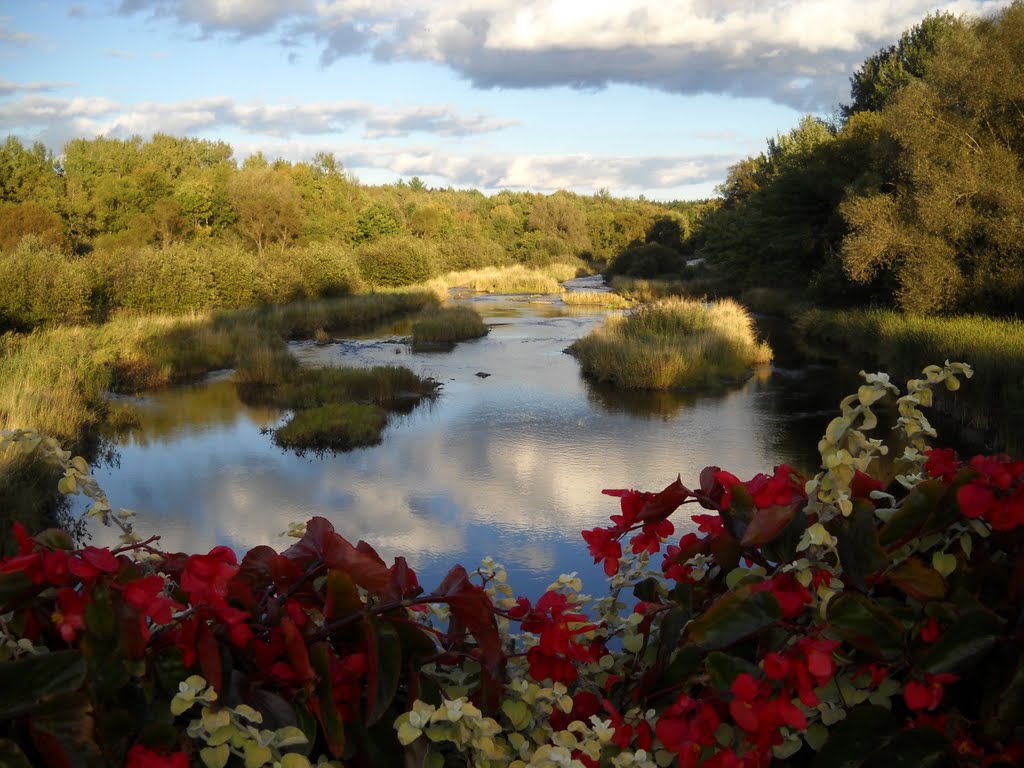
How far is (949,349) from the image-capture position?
13336 mm

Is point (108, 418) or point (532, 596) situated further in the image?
point (108, 418)

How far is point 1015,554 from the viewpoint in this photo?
1372 millimetres

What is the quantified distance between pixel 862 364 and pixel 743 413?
5.63 m

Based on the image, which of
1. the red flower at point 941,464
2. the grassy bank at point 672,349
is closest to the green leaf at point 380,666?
the red flower at point 941,464

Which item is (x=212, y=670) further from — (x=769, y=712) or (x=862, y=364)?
(x=862, y=364)

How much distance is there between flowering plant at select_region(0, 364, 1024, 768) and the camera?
1150 millimetres

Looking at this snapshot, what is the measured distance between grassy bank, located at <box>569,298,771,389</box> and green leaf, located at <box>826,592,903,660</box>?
1418 centimetres

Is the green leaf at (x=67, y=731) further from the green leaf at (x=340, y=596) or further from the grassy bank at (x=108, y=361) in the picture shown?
the grassy bank at (x=108, y=361)

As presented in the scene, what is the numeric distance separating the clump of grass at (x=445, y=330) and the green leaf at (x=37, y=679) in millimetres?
19187

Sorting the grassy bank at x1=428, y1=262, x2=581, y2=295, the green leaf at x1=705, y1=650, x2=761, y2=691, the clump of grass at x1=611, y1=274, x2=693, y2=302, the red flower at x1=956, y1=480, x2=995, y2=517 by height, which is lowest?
the clump of grass at x1=611, y1=274, x2=693, y2=302

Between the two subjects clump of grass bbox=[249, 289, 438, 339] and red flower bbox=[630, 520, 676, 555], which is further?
clump of grass bbox=[249, 289, 438, 339]

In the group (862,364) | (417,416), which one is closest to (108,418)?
(417,416)

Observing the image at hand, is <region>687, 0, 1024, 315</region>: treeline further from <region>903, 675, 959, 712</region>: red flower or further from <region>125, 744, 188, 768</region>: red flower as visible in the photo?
<region>125, 744, 188, 768</region>: red flower

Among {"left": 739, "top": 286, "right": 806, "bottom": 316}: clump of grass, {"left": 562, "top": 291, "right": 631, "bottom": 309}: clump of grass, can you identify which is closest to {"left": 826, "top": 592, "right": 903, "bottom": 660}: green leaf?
{"left": 739, "top": 286, "right": 806, "bottom": 316}: clump of grass
